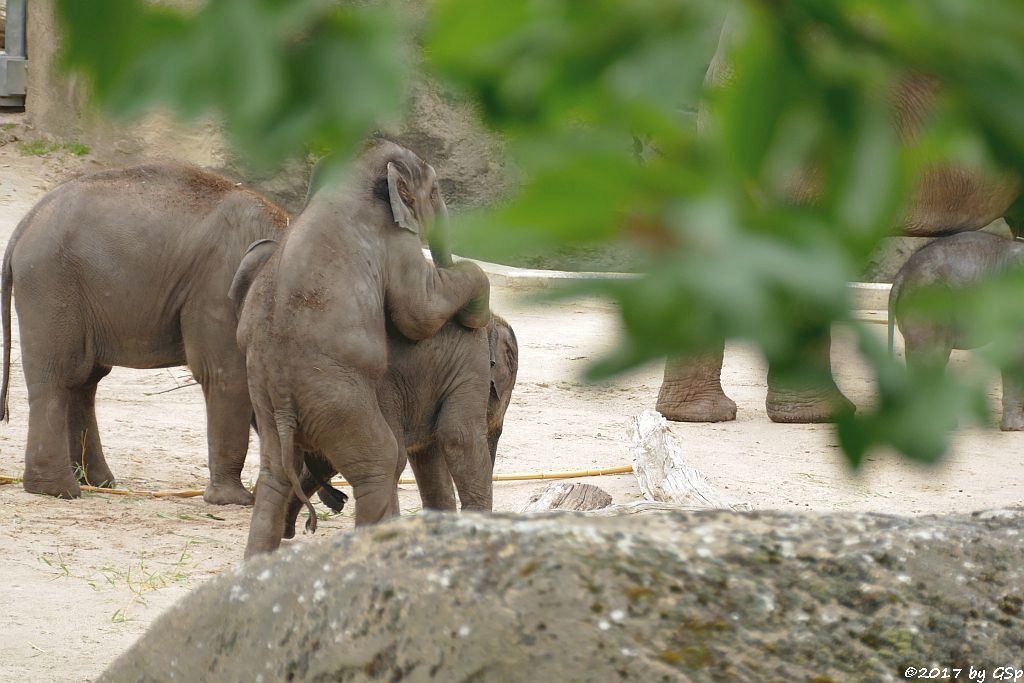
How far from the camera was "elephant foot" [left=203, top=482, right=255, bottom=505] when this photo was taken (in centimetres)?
514

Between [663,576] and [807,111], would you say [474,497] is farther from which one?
[807,111]

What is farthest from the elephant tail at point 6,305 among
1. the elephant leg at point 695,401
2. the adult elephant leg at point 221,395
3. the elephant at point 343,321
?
the elephant leg at point 695,401

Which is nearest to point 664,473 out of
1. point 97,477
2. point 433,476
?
point 433,476

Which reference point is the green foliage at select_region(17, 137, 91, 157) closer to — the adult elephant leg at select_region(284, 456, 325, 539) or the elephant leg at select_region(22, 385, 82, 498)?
the elephant leg at select_region(22, 385, 82, 498)

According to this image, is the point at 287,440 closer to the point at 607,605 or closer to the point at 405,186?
the point at 405,186

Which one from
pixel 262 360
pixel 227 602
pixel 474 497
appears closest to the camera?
pixel 227 602

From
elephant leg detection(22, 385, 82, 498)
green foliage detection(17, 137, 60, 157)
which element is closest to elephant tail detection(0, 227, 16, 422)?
elephant leg detection(22, 385, 82, 498)

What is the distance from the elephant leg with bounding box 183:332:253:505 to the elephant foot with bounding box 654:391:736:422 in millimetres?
2529

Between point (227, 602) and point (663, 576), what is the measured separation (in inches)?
28.2

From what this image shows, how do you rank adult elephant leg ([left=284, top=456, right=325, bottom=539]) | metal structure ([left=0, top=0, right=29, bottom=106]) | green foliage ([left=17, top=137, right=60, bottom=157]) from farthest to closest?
metal structure ([left=0, top=0, right=29, bottom=106]), green foliage ([left=17, top=137, right=60, bottom=157]), adult elephant leg ([left=284, top=456, right=325, bottom=539])

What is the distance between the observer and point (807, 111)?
0.49 m

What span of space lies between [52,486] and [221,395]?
28.6 inches

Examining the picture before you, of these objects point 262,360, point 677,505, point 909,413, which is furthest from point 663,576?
point 677,505

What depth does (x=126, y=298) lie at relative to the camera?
5043 millimetres
